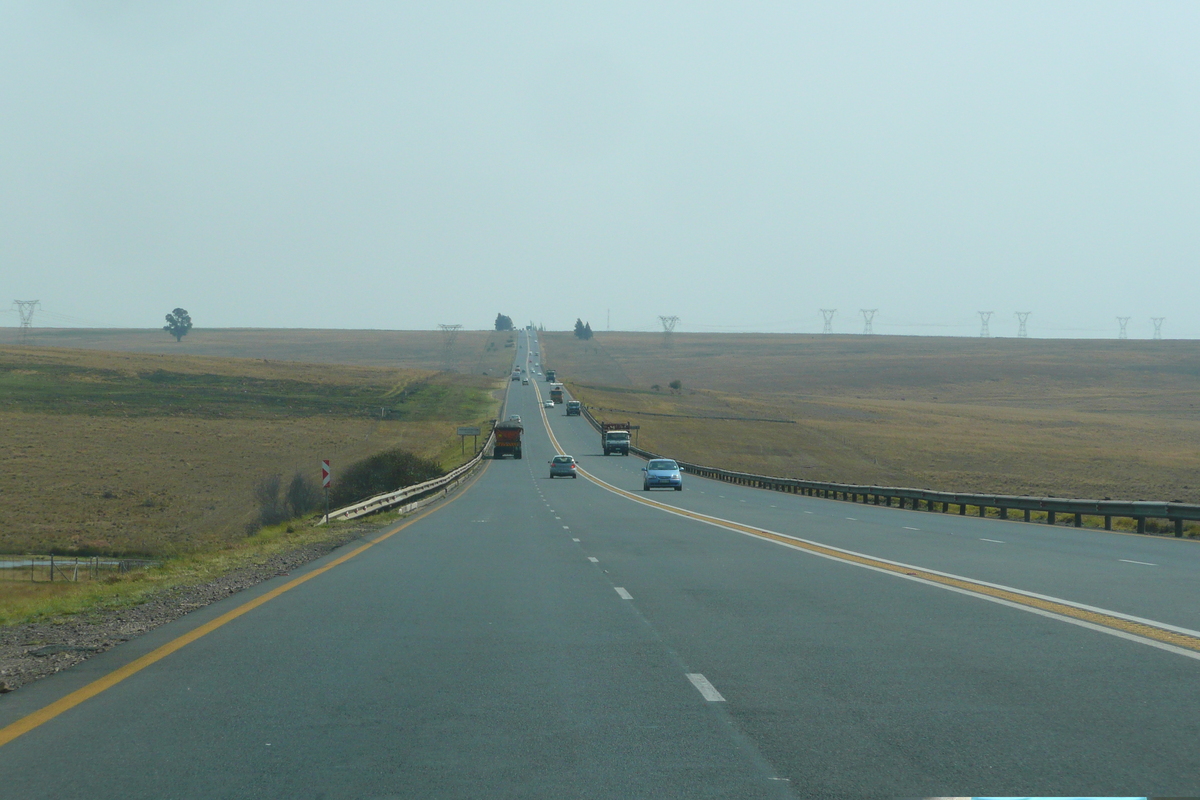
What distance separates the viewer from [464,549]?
22500mm

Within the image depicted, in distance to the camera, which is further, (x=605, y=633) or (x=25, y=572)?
(x=25, y=572)

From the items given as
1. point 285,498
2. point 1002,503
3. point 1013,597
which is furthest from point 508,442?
point 1013,597

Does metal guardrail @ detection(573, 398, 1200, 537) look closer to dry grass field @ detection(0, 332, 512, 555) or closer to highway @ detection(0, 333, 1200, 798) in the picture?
highway @ detection(0, 333, 1200, 798)

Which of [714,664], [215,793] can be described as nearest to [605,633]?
[714,664]

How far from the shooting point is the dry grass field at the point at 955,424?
7406cm

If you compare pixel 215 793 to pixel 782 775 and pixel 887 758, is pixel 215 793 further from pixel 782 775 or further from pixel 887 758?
pixel 887 758

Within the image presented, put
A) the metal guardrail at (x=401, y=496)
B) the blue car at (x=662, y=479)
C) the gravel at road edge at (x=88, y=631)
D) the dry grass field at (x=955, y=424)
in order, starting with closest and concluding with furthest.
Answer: the gravel at road edge at (x=88, y=631), the metal guardrail at (x=401, y=496), the blue car at (x=662, y=479), the dry grass field at (x=955, y=424)

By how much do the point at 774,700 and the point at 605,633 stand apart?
11.2 feet

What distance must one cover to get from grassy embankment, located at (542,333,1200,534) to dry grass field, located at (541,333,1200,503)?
18 centimetres

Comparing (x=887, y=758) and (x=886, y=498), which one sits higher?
(x=887, y=758)

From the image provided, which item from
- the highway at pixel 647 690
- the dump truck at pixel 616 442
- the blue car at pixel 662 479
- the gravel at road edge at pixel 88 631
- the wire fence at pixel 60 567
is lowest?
the wire fence at pixel 60 567

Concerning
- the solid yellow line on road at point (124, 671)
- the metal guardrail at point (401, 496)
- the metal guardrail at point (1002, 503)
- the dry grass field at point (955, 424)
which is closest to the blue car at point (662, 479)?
the metal guardrail at point (1002, 503)

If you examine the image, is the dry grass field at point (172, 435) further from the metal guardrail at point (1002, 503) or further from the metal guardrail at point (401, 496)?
the metal guardrail at point (1002, 503)

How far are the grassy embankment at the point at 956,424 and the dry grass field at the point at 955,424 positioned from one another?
0.60ft
